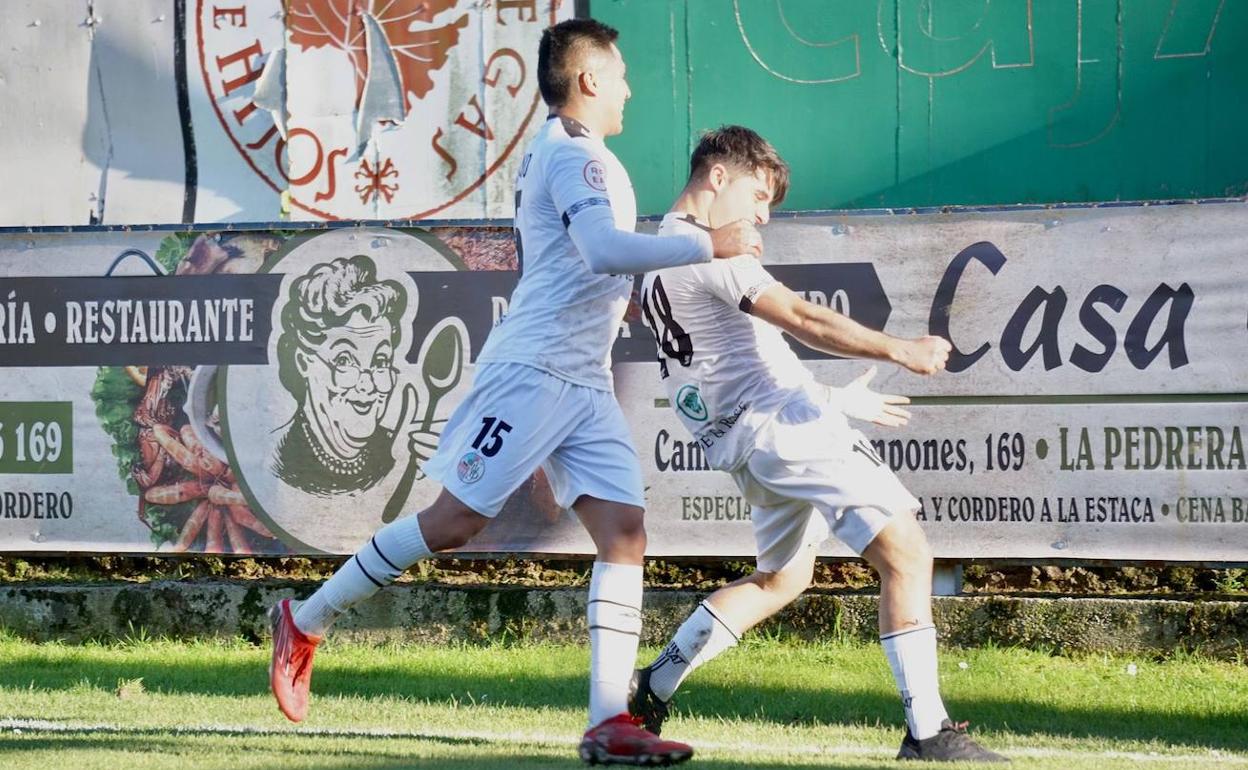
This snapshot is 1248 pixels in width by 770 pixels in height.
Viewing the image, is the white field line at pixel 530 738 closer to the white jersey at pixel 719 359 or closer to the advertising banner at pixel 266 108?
the white jersey at pixel 719 359

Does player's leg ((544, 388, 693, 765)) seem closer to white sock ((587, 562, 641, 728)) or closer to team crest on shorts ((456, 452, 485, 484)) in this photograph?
white sock ((587, 562, 641, 728))

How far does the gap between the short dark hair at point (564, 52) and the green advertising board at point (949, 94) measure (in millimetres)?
3645

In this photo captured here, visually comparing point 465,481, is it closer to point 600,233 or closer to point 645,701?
point 600,233

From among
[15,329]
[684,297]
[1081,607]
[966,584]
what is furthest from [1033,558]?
[15,329]

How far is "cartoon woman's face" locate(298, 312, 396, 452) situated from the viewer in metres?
7.75

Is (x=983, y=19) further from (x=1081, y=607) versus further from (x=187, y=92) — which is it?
(x=187, y=92)

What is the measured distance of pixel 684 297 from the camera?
5.20 metres

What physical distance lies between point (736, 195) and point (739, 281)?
41 cm

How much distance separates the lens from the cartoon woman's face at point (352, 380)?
775 cm

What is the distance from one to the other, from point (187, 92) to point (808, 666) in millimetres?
4569

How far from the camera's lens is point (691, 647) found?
5434mm

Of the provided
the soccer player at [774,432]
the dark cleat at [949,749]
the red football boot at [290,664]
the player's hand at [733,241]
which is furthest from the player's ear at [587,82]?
the dark cleat at [949,749]

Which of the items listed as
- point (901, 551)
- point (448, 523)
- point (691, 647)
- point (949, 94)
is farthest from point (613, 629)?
point (949, 94)

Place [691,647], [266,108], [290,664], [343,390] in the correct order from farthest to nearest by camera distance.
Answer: [266,108] → [343,390] → [691,647] → [290,664]
